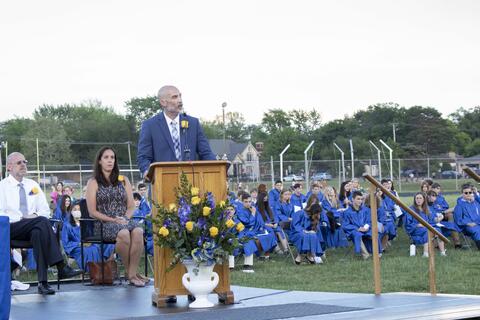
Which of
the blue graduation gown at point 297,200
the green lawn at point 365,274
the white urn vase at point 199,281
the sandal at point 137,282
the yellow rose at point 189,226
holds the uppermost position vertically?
the blue graduation gown at point 297,200

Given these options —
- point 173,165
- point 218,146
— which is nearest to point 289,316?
point 173,165

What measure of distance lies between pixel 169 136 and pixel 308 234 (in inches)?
324

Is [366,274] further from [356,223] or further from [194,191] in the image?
[194,191]

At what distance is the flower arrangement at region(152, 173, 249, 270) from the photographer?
7.33m

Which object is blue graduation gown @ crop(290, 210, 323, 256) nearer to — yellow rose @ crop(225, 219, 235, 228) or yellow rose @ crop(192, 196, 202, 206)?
yellow rose @ crop(225, 219, 235, 228)

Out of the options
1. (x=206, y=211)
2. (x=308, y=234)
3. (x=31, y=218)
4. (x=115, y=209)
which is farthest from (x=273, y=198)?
(x=206, y=211)

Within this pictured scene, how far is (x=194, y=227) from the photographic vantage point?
24.3 ft

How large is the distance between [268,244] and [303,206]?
126cm

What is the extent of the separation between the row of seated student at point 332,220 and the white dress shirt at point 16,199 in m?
5.69

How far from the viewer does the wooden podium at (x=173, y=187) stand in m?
7.46

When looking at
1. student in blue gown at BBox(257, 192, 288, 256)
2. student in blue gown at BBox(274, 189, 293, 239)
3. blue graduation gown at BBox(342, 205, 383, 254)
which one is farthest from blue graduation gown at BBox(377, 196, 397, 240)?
student in blue gown at BBox(257, 192, 288, 256)

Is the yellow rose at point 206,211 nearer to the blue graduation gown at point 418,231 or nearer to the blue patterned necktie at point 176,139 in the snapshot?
the blue patterned necktie at point 176,139

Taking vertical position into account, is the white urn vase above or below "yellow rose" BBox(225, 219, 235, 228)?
below

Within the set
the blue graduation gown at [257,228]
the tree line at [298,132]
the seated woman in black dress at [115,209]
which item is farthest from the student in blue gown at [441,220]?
the tree line at [298,132]
